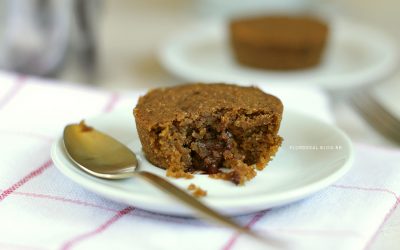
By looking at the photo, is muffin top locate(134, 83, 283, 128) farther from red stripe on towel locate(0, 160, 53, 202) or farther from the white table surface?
the white table surface

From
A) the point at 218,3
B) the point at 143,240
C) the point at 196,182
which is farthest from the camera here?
the point at 218,3

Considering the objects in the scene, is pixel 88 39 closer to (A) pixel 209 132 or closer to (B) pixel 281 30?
(B) pixel 281 30

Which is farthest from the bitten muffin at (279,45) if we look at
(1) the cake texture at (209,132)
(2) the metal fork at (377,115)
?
(1) the cake texture at (209,132)

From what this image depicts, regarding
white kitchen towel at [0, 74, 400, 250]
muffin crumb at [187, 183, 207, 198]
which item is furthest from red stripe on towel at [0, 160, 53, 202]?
muffin crumb at [187, 183, 207, 198]

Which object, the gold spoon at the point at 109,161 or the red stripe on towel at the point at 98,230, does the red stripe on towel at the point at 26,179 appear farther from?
the red stripe on towel at the point at 98,230

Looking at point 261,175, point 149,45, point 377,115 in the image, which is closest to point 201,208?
point 261,175

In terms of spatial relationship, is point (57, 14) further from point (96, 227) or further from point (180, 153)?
point (96, 227)

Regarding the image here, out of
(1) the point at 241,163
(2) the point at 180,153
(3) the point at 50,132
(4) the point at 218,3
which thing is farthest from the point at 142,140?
(4) the point at 218,3
